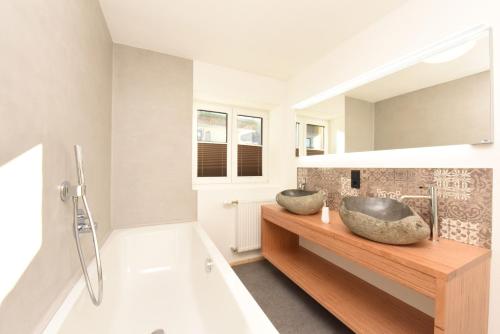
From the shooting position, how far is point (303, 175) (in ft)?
7.88

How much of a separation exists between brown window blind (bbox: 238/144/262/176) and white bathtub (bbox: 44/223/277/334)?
971 millimetres

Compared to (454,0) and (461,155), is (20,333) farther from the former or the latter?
(454,0)

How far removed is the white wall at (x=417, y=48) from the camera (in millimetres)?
1021

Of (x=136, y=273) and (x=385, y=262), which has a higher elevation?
(x=385, y=262)

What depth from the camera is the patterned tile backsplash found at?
1058 millimetres

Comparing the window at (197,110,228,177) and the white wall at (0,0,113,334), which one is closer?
the white wall at (0,0,113,334)

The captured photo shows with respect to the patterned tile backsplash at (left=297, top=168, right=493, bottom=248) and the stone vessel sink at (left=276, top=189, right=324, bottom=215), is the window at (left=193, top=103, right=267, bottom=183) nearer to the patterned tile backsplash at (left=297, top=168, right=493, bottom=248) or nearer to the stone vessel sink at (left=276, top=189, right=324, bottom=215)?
the stone vessel sink at (left=276, top=189, right=324, bottom=215)

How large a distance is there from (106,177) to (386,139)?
7.52 ft

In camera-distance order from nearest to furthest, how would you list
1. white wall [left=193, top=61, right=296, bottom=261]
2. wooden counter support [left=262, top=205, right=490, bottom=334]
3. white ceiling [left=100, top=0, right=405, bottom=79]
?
wooden counter support [left=262, top=205, right=490, bottom=334] < white ceiling [left=100, top=0, right=405, bottom=79] < white wall [left=193, top=61, right=296, bottom=261]

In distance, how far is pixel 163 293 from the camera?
1.62 meters

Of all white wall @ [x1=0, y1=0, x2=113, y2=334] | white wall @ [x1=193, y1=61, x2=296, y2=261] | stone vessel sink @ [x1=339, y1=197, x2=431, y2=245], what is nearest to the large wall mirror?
stone vessel sink @ [x1=339, y1=197, x2=431, y2=245]

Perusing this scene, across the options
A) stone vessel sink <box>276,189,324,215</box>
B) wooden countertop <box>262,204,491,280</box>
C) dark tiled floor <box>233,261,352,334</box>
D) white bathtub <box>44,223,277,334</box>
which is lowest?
dark tiled floor <box>233,261,352,334</box>

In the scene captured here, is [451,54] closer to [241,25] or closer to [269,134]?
[241,25]

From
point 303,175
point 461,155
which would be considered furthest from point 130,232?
point 461,155
